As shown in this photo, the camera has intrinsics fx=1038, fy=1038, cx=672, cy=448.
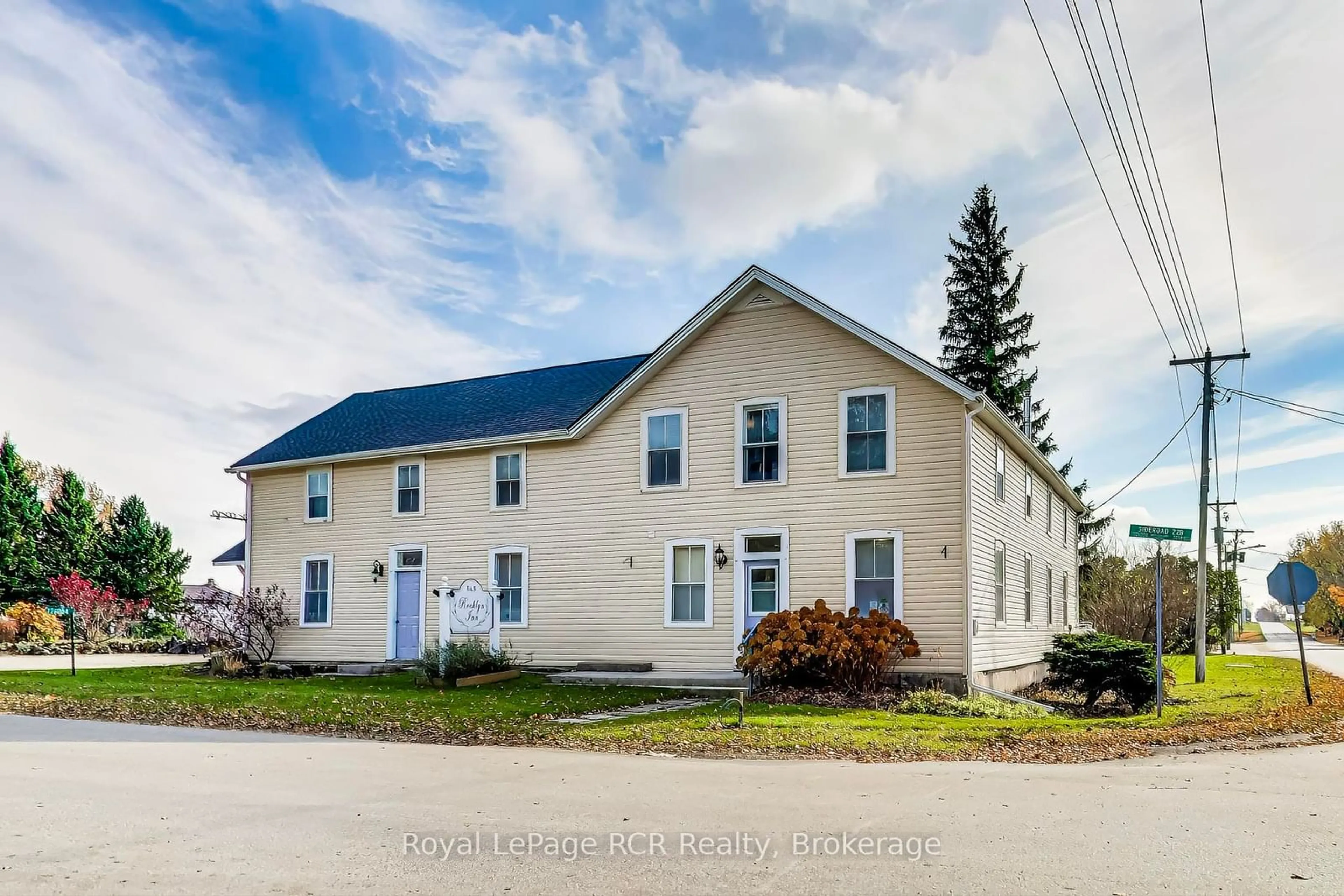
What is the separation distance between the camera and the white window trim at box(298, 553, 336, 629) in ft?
76.6

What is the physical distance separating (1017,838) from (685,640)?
12744mm

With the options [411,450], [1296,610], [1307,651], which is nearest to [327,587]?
[411,450]

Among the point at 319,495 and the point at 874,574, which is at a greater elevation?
the point at 319,495

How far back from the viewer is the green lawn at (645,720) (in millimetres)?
11375

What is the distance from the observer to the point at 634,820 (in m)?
7.21

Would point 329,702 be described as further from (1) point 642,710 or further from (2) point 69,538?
(2) point 69,538

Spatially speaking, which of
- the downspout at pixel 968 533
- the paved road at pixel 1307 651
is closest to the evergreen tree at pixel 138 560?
the downspout at pixel 968 533

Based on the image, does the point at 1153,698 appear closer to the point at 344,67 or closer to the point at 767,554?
the point at 767,554

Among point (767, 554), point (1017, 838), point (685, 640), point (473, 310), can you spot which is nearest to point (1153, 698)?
point (767, 554)

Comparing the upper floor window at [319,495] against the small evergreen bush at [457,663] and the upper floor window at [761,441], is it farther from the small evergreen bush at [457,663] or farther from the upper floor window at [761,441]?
the upper floor window at [761,441]

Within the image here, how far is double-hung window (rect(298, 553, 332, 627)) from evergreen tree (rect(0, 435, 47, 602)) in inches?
673

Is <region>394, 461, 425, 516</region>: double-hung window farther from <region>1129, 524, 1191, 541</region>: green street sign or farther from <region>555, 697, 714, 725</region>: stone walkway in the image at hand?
<region>1129, 524, 1191, 541</region>: green street sign

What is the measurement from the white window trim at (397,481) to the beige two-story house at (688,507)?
0.06 m

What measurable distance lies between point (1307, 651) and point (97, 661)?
4647 centimetres
